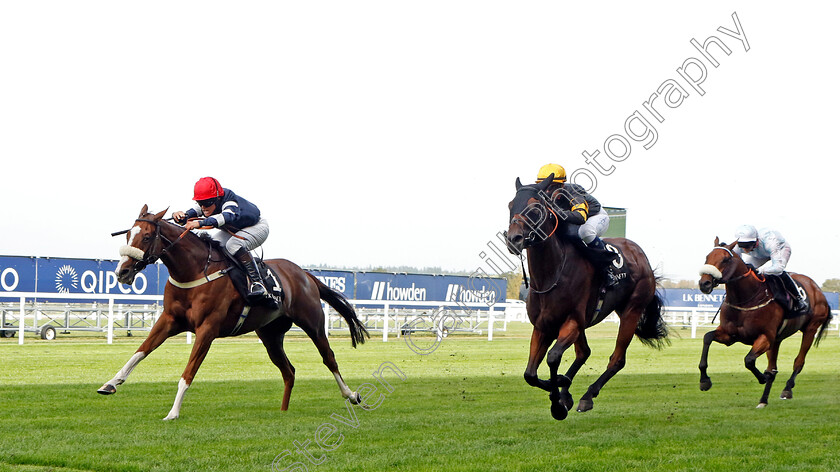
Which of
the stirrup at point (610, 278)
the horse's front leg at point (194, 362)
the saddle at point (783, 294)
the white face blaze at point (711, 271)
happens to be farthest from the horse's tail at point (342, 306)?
the saddle at point (783, 294)

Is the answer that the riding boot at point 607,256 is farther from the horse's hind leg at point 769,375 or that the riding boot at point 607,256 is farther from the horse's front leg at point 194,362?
the horse's front leg at point 194,362

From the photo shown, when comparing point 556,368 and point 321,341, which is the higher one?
point 556,368

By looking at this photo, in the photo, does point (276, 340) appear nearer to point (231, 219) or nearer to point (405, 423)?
point (231, 219)

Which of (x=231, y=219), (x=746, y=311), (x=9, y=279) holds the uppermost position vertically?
(x=231, y=219)

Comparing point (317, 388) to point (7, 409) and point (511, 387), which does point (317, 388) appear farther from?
point (7, 409)

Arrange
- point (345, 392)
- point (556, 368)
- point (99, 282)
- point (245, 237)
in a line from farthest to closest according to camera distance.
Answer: point (99, 282) < point (345, 392) < point (245, 237) < point (556, 368)

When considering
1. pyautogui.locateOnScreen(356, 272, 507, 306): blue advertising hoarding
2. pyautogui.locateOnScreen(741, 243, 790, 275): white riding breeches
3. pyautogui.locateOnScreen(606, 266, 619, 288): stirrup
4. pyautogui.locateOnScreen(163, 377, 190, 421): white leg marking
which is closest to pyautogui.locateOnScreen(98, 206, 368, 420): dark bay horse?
pyautogui.locateOnScreen(163, 377, 190, 421): white leg marking

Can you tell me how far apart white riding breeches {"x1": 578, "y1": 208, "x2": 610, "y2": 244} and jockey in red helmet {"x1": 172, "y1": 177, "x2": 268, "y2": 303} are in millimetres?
2644

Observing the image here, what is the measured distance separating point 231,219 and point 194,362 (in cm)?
121

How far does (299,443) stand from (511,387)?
4452 mm

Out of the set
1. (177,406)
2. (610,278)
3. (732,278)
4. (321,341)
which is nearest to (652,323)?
(732,278)

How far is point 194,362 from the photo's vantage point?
273 inches

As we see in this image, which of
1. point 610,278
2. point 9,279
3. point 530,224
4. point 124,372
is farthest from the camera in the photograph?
point 9,279

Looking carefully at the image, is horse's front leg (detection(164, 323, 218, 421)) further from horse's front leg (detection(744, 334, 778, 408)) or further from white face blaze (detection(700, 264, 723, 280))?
horse's front leg (detection(744, 334, 778, 408))
